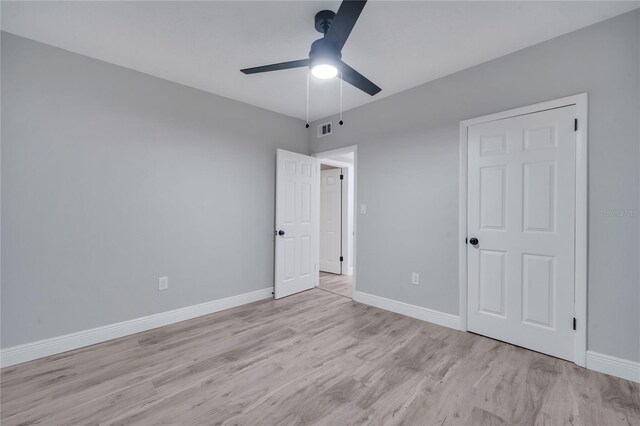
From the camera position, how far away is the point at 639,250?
1.96m

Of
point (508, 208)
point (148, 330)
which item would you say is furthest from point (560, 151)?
point (148, 330)

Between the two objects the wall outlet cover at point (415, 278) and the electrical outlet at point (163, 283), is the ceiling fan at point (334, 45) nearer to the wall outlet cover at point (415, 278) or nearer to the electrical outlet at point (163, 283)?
the wall outlet cover at point (415, 278)

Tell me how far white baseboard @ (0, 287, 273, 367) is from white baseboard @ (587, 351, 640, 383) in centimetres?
346

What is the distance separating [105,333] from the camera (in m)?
2.61

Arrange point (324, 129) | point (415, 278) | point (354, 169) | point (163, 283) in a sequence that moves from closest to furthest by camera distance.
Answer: point (163, 283) → point (415, 278) → point (354, 169) → point (324, 129)

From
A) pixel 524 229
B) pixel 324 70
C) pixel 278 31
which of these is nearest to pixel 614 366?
pixel 524 229

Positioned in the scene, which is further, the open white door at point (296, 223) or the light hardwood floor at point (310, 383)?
the open white door at point (296, 223)

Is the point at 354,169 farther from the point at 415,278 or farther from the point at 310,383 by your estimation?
the point at 310,383

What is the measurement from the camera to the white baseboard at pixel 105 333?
222 centimetres

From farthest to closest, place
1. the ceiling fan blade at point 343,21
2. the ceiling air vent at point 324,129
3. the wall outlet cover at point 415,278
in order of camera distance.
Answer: the ceiling air vent at point 324,129 → the wall outlet cover at point 415,278 → the ceiling fan blade at point 343,21

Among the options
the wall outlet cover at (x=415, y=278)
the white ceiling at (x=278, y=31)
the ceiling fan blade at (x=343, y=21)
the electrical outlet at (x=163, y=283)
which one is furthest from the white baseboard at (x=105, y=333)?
the ceiling fan blade at (x=343, y=21)

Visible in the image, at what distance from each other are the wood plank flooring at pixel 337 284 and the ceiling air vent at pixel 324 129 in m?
2.43

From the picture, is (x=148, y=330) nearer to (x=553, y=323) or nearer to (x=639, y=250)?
(x=553, y=323)

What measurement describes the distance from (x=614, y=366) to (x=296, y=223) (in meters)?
3.41
